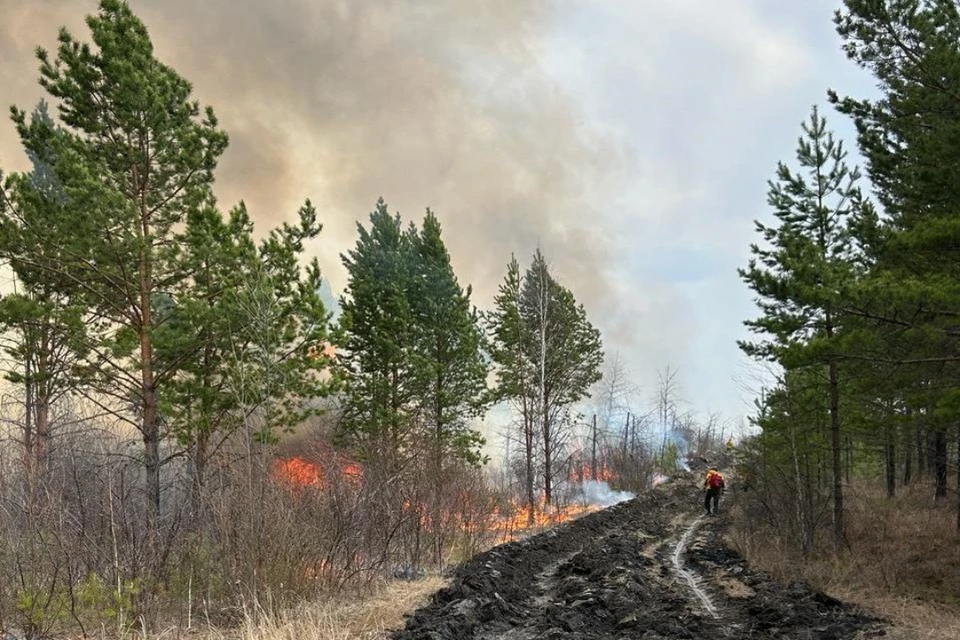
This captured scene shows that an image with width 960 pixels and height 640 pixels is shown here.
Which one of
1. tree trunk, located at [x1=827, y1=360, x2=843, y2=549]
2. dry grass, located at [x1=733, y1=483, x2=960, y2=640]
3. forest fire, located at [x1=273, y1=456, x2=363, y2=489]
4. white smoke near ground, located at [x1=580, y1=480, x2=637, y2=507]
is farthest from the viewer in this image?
white smoke near ground, located at [x1=580, y1=480, x2=637, y2=507]

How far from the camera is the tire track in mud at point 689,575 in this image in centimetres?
1010

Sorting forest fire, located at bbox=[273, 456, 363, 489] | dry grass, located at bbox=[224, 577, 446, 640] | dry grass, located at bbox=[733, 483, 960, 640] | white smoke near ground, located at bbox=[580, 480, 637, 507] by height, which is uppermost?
forest fire, located at bbox=[273, 456, 363, 489]

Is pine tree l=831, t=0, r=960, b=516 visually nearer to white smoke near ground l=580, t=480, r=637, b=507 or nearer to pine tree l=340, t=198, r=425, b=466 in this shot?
pine tree l=340, t=198, r=425, b=466

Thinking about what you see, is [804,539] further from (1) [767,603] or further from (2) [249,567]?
(2) [249,567]

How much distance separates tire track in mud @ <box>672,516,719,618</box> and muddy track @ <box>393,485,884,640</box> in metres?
0.03

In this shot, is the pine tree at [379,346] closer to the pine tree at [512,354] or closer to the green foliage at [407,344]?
the green foliage at [407,344]

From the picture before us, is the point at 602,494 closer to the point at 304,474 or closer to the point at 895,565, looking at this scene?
the point at 895,565

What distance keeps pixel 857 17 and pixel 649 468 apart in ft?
117

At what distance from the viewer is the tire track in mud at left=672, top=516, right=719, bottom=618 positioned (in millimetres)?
10097

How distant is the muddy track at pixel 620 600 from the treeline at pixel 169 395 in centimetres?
182

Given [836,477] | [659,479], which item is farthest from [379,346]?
[659,479]

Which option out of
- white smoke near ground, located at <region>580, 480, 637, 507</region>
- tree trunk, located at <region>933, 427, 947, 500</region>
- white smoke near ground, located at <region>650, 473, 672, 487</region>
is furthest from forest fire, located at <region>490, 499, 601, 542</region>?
tree trunk, located at <region>933, 427, 947, 500</region>

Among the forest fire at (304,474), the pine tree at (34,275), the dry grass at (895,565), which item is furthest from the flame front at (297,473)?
the dry grass at (895,565)

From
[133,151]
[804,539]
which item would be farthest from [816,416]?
[133,151]
